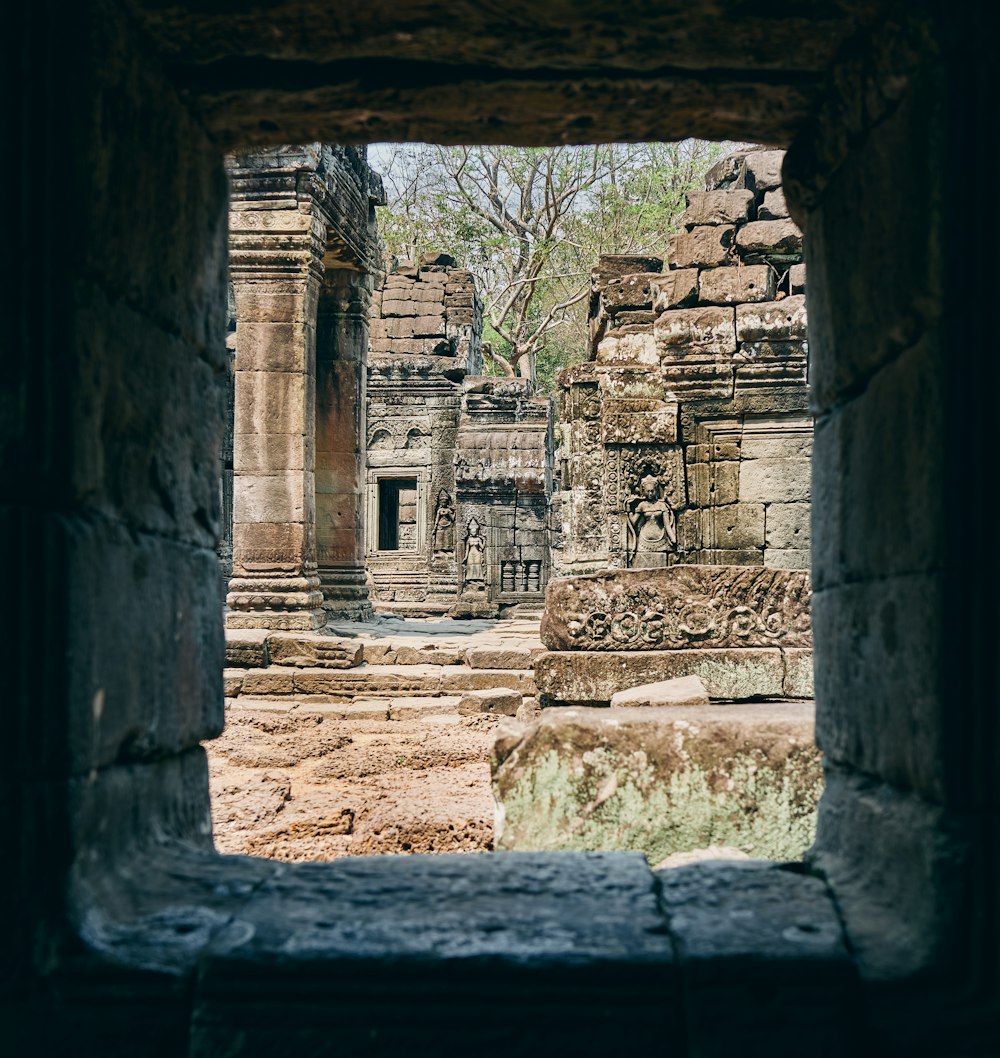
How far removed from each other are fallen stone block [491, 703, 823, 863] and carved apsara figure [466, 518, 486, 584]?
523 inches

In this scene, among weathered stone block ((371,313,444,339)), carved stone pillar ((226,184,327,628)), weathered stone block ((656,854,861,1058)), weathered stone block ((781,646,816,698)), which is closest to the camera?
weathered stone block ((656,854,861,1058))

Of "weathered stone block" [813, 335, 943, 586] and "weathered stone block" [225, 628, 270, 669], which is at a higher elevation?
"weathered stone block" [813, 335, 943, 586]

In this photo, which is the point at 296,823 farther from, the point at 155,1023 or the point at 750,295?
the point at 750,295

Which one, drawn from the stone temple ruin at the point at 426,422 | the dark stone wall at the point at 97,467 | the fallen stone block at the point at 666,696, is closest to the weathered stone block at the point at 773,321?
the fallen stone block at the point at 666,696

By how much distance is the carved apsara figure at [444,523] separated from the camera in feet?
74.8

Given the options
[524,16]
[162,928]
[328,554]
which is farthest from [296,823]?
[328,554]

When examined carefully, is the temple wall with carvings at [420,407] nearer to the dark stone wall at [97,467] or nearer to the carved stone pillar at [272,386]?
the carved stone pillar at [272,386]

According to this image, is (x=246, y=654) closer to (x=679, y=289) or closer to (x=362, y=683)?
(x=362, y=683)

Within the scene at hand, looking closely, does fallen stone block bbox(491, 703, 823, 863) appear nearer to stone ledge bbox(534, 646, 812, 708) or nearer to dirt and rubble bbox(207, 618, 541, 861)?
dirt and rubble bbox(207, 618, 541, 861)

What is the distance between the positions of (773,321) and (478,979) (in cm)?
749

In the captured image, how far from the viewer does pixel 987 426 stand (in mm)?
1759

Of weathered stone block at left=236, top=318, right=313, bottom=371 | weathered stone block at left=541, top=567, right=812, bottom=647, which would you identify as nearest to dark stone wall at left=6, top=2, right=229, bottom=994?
weathered stone block at left=541, top=567, right=812, bottom=647

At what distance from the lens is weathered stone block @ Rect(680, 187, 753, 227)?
8992 millimetres

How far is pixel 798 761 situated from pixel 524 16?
8.96 ft
